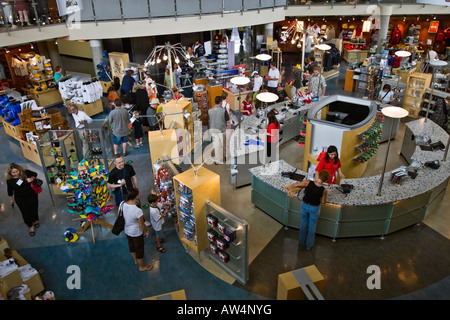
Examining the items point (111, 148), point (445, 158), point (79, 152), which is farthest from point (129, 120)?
point (445, 158)

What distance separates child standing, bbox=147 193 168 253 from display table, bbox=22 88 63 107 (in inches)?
369

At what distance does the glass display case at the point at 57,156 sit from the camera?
7.96 m

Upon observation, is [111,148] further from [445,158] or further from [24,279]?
[445,158]


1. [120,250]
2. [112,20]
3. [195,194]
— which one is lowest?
[120,250]

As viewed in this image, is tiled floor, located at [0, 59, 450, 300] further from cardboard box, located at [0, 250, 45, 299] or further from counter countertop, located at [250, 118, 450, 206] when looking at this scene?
counter countertop, located at [250, 118, 450, 206]

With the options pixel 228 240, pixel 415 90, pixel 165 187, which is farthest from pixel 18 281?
pixel 415 90

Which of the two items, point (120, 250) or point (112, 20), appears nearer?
point (120, 250)

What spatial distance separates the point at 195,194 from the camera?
5590 millimetres

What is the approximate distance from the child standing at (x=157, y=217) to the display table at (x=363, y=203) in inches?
78.3

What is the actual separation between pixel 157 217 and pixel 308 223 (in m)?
2.65

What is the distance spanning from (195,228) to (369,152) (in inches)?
181

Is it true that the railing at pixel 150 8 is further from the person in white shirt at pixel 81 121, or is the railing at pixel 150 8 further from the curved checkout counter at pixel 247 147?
the curved checkout counter at pixel 247 147

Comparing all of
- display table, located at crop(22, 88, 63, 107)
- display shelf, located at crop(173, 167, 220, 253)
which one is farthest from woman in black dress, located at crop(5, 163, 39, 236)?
display table, located at crop(22, 88, 63, 107)

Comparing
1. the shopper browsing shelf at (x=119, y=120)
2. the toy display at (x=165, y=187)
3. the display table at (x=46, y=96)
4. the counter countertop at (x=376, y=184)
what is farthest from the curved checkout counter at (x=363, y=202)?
the display table at (x=46, y=96)
